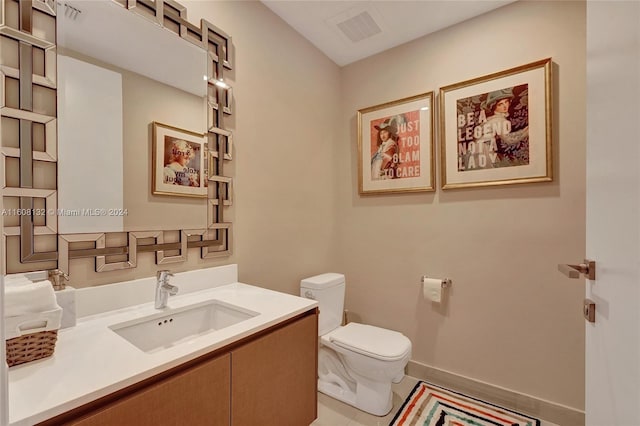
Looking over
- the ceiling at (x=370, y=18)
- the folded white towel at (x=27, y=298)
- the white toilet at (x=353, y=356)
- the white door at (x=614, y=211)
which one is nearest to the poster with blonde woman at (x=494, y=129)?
the ceiling at (x=370, y=18)

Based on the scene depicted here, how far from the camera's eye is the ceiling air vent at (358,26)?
198 cm

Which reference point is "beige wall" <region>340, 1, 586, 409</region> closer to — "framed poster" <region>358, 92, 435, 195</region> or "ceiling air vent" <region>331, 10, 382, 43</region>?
"framed poster" <region>358, 92, 435, 195</region>

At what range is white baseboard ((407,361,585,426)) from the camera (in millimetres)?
1711

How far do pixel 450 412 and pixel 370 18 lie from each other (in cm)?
257

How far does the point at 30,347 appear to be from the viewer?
2.66 ft

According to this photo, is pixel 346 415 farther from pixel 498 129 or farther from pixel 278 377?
pixel 498 129

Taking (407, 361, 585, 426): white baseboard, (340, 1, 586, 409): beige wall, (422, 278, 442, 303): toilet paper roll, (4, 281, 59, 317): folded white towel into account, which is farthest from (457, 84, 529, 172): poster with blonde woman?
(4, 281, 59, 317): folded white towel

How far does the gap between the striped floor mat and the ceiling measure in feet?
8.29

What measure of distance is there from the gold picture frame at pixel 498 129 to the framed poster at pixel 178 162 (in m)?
1.59

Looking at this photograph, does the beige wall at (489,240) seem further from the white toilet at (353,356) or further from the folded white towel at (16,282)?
the folded white towel at (16,282)

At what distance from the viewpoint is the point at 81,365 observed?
82cm

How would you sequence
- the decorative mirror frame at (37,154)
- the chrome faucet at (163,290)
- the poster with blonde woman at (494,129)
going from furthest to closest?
the poster with blonde woman at (494,129), the chrome faucet at (163,290), the decorative mirror frame at (37,154)

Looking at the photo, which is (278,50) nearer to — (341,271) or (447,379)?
(341,271)

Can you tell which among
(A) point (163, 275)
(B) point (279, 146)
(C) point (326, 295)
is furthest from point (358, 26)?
(A) point (163, 275)
